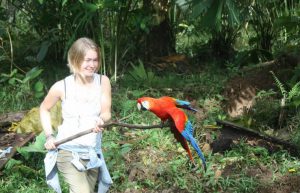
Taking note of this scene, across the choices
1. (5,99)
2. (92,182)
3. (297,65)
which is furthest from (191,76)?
(92,182)

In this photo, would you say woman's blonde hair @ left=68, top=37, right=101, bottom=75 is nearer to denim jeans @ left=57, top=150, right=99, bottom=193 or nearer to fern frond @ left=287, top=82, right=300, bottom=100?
denim jeans @ left=57, top=150, right=99, bottom=193

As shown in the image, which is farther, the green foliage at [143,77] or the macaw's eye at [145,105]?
the green foliage at [143,77]

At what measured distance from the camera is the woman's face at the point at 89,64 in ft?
9.73

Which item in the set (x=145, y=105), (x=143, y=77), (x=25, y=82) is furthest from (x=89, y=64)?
(x=143, y=77)

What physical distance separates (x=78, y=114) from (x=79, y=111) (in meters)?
0.02

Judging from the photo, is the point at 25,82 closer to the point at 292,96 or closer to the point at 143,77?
the point at 143,77

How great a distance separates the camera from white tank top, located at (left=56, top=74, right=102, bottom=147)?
10.00ft

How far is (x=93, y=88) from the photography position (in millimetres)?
3090

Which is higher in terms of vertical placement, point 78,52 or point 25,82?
point 78,52

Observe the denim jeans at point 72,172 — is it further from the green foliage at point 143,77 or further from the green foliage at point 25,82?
the green foliage at point 143,77

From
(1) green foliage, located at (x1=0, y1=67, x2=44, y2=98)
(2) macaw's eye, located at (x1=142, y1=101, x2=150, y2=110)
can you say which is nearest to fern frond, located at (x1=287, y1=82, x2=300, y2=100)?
(2) macaw's eye, located at (x1=142, y1=101, x2=150, y2=110)

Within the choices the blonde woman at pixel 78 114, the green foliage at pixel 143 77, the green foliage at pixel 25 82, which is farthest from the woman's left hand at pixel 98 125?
the green foliage at pixel 143 77

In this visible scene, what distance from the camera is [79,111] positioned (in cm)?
305

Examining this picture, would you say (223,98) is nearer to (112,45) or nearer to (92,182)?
(112,45)
